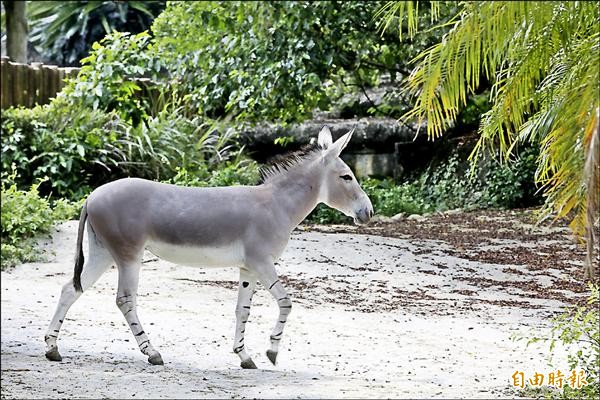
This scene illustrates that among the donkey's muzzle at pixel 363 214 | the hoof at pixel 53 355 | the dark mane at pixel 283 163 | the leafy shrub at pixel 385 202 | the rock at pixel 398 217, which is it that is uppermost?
the dark mane at pixel 283 163

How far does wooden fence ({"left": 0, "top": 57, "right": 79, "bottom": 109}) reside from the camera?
18.1 meters

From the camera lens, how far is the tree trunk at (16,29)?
24.3 m

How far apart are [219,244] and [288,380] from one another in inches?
45.0

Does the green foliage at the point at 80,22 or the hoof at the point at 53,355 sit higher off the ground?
the green foliage at the point at 80,22

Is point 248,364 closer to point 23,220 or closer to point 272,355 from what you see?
point 272,355

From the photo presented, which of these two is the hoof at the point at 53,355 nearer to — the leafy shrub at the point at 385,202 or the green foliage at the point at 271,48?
the green foliage at the point at 271,48

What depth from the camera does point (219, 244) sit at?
700 centimetres

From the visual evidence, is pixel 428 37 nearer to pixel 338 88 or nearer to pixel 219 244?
pixel 338 88

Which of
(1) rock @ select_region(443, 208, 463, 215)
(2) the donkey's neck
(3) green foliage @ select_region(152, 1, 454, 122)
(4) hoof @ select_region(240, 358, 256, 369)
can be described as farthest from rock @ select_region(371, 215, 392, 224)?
(4) hoof @ select_region(240, 358, 256, 369)

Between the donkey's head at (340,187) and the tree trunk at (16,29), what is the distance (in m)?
18.4

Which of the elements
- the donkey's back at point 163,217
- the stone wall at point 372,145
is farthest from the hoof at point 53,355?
the stone wall at point 372,145

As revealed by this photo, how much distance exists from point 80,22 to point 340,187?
2699cm

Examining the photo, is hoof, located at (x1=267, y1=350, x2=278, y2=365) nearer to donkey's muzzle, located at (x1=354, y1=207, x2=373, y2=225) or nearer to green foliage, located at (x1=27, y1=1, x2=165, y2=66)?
donkey's muzzle, located at (x1=354, y1=207, x2=373, y2=225)

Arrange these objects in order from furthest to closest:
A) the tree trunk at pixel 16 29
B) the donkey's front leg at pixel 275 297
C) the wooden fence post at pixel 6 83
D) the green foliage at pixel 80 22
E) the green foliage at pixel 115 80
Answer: the green foliage at pixel 80 22, the tree trunk at pixel 16 29, the wooden fence post at pixel 6 83, the green foliage at pixel 115 80, the donkey's front leg at pixel 275 297
